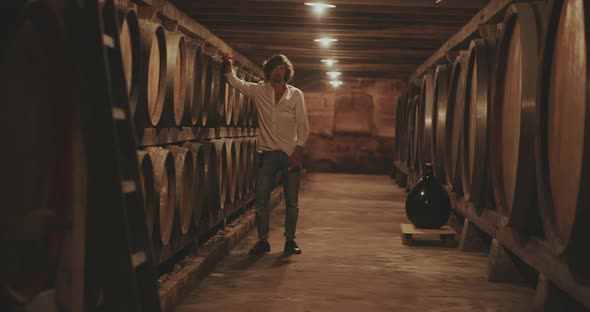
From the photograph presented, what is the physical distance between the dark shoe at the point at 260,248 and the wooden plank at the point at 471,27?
2664mm

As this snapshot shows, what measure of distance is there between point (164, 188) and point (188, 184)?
0.75m

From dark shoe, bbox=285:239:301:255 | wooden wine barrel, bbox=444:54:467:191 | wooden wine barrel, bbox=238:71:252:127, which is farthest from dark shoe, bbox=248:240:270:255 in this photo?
wooden wine barrel, bbox=238:71:252:127

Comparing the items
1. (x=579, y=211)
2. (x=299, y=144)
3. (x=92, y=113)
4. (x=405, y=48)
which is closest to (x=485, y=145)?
(x=299, y=144)

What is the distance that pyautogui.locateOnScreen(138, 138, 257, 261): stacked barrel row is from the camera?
454cm

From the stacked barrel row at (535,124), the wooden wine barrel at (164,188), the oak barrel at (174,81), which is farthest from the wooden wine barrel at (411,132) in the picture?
the wooden wine barrel at (164,188)

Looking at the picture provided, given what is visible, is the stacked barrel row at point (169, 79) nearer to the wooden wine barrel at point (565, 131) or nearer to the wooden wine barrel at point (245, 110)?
the wooden wine barrel at point (245, 110)

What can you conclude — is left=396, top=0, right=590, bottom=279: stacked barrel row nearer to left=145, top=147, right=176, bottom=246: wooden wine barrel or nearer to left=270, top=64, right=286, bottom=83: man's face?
left=270, top=64, right=286, bottom=83: man's face

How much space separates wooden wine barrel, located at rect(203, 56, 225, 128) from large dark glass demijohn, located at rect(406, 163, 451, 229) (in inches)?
80.1

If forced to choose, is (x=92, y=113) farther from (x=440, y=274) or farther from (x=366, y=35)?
(x=366, y=35)

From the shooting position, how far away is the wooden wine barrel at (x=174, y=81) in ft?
16.1

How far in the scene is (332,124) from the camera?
18938 millimetres

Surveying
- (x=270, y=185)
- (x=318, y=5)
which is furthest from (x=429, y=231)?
(x=318, y=5)

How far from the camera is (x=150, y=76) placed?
4691mm

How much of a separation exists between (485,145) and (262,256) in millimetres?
2035
